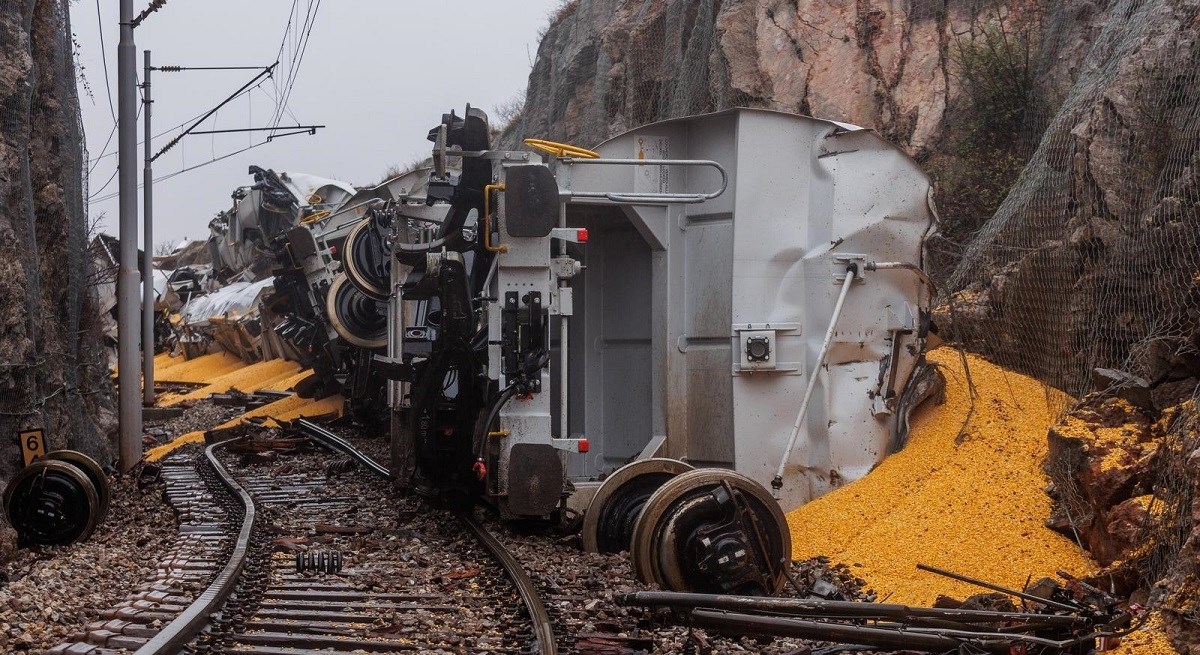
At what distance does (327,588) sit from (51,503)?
3249mm

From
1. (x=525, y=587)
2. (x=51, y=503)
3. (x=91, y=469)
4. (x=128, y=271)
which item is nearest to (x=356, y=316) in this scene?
(x=128, y=271)

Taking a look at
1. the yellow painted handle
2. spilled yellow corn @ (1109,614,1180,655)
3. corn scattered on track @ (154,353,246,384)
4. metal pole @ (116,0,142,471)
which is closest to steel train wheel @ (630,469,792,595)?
spilled yellow corn @ (1109,614,1180,655)

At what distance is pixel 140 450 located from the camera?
48.9ft

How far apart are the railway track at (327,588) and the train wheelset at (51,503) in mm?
834

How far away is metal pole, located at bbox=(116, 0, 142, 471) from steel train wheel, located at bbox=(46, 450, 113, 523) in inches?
175

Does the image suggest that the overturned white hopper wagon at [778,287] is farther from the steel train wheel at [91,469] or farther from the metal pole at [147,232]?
the metal pole at [147,232]

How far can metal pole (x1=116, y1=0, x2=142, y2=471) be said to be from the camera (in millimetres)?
14406

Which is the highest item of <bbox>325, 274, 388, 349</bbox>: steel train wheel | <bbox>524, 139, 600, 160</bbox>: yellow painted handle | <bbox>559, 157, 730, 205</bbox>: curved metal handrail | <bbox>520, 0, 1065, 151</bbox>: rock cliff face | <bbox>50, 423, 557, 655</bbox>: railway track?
<bbox>520, 0, 1065, 151</bbox>: rock cliff face

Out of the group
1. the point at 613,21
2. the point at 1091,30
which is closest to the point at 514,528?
the point at 1091,30

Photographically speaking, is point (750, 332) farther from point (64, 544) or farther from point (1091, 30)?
point (1091, 30)

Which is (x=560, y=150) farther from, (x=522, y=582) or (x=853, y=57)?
(x=853, y=57)

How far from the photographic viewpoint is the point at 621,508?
8.91m

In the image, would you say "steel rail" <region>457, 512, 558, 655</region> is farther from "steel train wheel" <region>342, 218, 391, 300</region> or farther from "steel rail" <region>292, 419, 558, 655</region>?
"steel train wheel" <region>342, 218, 391, 300</region>

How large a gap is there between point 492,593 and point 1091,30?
12.6 meters
